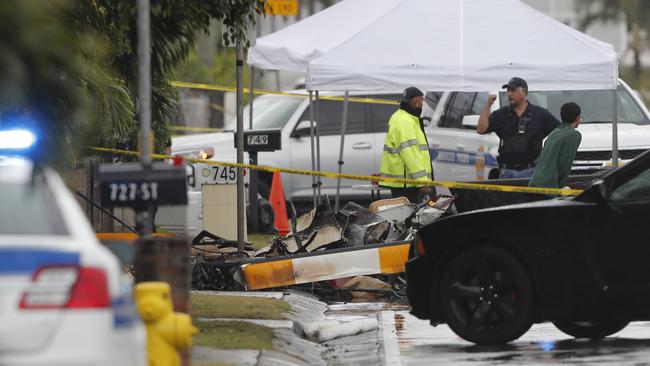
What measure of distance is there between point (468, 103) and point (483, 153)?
0.95 meters

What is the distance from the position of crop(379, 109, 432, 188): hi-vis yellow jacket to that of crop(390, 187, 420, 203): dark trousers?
0.31 ft

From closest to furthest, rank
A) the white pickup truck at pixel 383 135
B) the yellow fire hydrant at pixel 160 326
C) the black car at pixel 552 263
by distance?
the yellow fire hydrant at pixel 160 326 < the black car at pixel 552 263 < the white pickup truck at pixel 383 135

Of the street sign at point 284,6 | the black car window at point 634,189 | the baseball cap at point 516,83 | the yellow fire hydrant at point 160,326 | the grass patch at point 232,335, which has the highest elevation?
the street sign at point 284,6

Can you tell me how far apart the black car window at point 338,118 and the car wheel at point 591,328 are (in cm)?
1057

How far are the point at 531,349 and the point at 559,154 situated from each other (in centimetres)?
435

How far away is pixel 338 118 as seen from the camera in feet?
72.2

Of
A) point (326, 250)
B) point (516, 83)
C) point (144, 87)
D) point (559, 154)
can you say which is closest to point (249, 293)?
point (326, 250)

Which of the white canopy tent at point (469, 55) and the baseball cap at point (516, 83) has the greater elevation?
the white canopy tent at point (469, 55)

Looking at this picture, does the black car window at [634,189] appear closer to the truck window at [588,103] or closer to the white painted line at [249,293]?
the white painted line at [249,293]

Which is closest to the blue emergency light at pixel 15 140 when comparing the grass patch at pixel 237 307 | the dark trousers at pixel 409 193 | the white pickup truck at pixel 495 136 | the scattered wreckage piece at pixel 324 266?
the grass patch at pixel 237 307

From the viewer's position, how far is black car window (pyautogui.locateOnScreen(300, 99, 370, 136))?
2177 cm

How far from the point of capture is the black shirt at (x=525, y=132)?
16.6 m

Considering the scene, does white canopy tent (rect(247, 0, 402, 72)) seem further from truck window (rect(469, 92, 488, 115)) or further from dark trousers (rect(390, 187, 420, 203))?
truck window (rect(469, 92, 488, 115))

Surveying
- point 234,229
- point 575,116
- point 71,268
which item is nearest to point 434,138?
point 234,229
